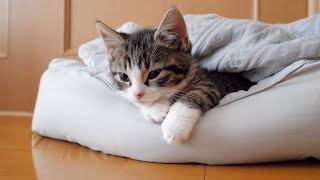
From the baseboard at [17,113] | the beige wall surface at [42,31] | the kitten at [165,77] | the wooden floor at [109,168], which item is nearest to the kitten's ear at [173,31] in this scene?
the kitten at [165,77]

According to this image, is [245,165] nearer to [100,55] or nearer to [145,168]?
[145,168]

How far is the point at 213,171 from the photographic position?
0.89 meters

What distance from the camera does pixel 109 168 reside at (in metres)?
0.92

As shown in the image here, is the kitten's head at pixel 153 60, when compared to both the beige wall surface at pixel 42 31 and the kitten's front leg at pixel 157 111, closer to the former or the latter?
the kitten's front leg at pixel 157 111

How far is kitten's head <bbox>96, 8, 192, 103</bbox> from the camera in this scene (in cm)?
92

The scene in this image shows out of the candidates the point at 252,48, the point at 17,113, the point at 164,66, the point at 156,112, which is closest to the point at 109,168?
the point at 156,112

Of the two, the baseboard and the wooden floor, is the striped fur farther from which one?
the baseboard

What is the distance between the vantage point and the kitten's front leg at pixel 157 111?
915mm

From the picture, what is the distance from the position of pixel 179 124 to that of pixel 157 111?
0.32 feet

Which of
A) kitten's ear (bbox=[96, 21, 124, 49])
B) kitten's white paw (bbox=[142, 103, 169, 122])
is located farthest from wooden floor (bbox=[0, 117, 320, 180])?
kitten's ear (bbox=[96, 21, 124, 49])

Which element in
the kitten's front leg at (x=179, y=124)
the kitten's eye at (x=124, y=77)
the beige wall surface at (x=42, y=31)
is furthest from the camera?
the beige wall surface at (x=42, y=31)

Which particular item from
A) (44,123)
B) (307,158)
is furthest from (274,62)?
(44,123)

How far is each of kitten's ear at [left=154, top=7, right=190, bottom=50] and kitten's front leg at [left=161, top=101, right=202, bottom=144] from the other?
0.67 ft

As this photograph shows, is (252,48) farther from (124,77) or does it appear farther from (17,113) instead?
(17,113)
